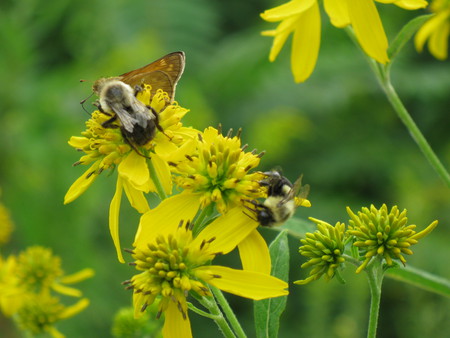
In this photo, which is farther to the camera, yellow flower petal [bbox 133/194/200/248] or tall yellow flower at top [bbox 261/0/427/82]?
tall yellow flower at top [bbox 261/0/427/82]

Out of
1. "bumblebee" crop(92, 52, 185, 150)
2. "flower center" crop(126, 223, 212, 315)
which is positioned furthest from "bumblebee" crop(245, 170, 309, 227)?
"bumblebee" crop(92, 52, 185, 150)

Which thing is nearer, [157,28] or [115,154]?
[115,154]

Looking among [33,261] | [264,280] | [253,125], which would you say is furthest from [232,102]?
[264,280]

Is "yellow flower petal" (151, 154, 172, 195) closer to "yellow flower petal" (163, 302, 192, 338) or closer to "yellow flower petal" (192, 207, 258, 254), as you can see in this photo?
"yellow flower petal" (192, 207, 258, 254)

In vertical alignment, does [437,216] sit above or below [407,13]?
below

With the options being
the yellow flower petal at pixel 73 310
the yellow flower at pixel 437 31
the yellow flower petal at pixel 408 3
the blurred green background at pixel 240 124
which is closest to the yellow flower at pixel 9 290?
the yellow flower petal at pixel 73 310

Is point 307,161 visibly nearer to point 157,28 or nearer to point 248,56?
point 248,56

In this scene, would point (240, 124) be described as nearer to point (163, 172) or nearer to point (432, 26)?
point (432, 26)
